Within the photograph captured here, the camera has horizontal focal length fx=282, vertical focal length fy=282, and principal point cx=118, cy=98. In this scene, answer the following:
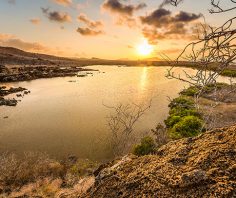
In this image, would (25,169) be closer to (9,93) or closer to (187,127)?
(187,127)

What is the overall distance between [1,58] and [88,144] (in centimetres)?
9413

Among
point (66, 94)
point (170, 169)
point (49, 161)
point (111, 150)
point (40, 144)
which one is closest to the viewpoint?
point (170, 169)

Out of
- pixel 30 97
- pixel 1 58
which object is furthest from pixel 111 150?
pixel 1 58

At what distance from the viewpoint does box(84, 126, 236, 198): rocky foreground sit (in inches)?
113

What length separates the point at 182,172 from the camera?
324cm

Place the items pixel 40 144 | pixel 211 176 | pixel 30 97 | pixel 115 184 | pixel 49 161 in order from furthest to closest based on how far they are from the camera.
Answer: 1. pixel 30 97
2. pixel 40 144
3. pixel 49 161
4. pixel 115 184
5. pixel 211 176

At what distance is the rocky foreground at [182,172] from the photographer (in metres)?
2.88

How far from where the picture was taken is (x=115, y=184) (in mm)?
3621

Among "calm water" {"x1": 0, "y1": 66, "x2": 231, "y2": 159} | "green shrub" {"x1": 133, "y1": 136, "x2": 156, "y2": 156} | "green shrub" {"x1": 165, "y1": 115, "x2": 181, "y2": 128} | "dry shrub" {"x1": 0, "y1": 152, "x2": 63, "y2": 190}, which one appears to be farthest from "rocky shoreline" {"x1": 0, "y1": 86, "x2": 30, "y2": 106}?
"green shrub" {"x1": 133, "y1": 136, "x2": 156, "y2": 156}

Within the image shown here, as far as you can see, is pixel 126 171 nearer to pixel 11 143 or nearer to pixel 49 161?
pixel 49 161

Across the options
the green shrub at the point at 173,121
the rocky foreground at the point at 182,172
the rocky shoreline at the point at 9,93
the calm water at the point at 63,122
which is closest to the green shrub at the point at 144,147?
the calm water at the point at 63,122

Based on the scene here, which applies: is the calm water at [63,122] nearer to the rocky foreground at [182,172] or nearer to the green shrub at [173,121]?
the green shrub at [173,121]

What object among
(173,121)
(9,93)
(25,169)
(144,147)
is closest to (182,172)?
(25,169)

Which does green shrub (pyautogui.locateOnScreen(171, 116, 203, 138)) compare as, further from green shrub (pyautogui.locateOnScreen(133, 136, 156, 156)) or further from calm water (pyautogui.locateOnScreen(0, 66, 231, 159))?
green shrub (pyautogui.locateOnScreen(133, 136, 156, 156))
